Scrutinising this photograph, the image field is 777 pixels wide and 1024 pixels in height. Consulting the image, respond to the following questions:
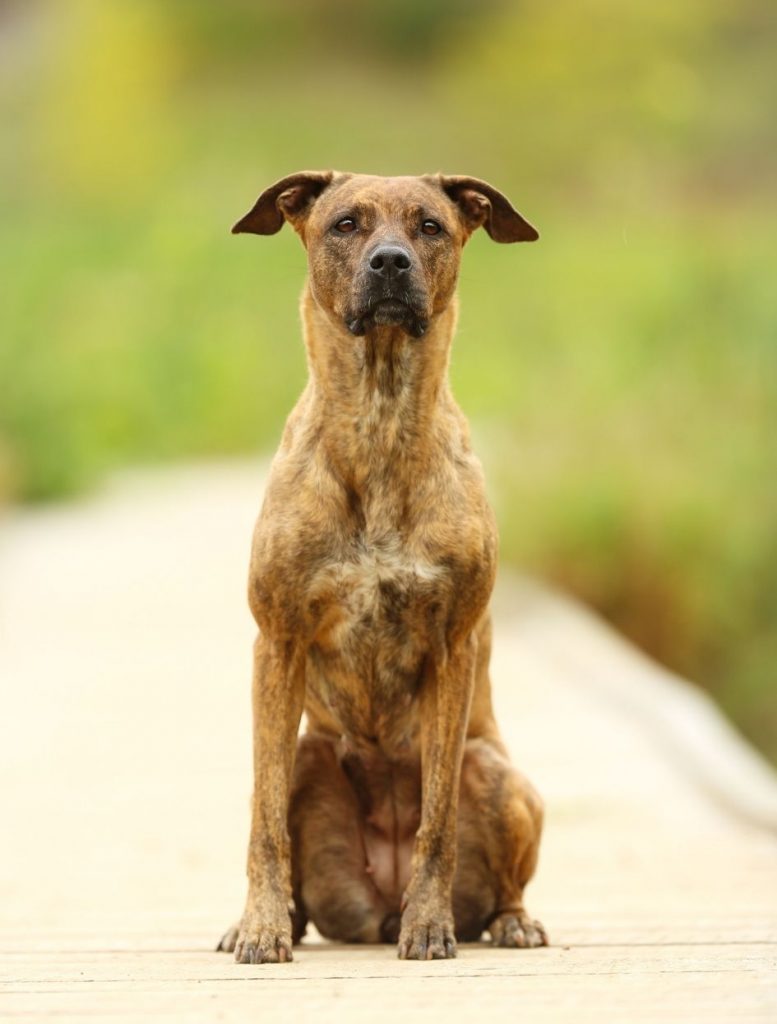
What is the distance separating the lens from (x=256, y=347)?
21.8 m

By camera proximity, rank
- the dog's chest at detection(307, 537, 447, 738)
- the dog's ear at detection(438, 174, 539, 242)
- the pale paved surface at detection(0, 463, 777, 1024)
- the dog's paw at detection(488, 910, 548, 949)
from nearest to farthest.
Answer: the pale paved surface at detection(0, 463, 777, 1024)
the dog's chest at detection(307, 537, 447, 738)
the dog's paw at detection(488, 910, 548, 949)
the dog's ear at detection(438, 174, 539, 242)

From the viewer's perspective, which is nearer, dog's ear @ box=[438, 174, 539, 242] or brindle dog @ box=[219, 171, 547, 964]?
brindle dog @ box=[219, 171, 547, 964]

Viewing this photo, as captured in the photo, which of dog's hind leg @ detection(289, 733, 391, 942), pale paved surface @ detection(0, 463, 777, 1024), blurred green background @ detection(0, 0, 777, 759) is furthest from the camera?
blurred green background @ detection(0, 0, 777, 759)

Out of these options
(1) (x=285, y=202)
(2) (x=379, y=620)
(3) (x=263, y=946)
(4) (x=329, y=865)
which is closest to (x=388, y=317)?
(1) (x=285, y=202)

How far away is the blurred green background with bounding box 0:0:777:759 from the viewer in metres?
11.9

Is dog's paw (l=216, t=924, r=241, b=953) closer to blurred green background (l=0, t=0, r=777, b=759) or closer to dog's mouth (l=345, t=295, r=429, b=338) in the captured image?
dog's mouth (l=345, t=295, r=429, b=338)

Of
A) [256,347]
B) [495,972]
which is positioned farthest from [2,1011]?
[256,347]

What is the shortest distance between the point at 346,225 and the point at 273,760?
129cm

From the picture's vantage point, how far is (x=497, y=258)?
23.8 meters

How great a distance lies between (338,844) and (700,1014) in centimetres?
158

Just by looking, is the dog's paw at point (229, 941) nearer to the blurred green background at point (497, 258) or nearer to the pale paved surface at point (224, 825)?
the pale paved surface at point (224, 825)

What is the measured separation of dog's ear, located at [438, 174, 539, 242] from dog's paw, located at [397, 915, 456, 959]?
5.60 feet

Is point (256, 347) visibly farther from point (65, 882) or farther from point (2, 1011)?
point (2, 1011)

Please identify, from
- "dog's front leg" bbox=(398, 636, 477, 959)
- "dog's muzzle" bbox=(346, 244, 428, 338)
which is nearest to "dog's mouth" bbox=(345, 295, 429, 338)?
"dog's muzzle" bbox=(346, 244, 428, 338)
